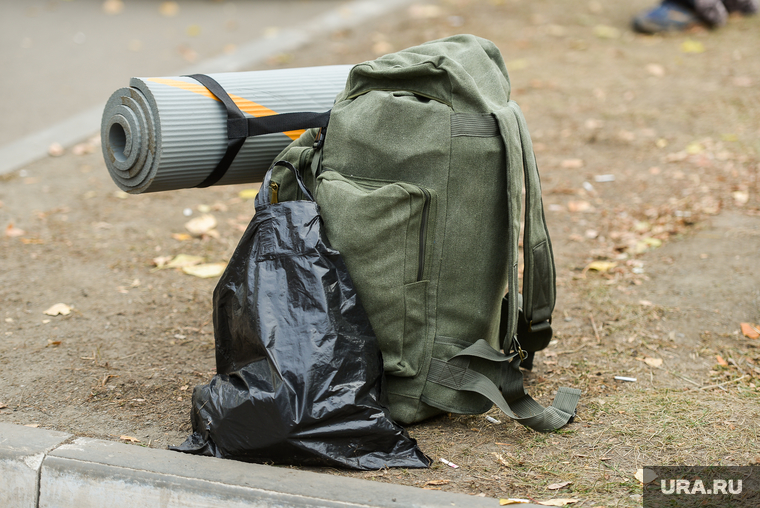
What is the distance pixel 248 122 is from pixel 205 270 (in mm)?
1223

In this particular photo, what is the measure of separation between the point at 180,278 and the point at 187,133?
47.1 inches

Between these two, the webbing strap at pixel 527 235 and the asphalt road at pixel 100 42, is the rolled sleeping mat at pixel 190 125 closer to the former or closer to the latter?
the webbing strap at pixel 527 235

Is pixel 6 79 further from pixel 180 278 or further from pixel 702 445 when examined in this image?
pixel 702 445

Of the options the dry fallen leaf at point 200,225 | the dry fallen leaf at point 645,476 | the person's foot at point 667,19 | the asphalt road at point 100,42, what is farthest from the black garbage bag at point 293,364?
the person's foot at point 667,19

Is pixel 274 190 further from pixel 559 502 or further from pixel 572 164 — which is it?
pixel 572 164

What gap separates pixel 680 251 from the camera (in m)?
3.48

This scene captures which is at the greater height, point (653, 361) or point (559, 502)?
point (559, 502)

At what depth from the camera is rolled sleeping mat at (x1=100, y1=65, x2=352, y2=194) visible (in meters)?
2.26

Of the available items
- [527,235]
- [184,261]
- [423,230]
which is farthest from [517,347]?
[184,261]

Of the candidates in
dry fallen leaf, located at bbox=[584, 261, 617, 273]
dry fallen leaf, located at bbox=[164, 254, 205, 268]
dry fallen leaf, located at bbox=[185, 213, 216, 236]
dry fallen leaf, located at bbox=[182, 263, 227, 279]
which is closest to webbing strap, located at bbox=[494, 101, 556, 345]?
dry fallen leaf, located at bbox=[584, 261, 617, 273]

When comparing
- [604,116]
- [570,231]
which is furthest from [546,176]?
[604,116]

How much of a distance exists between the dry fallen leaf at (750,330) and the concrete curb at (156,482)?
1.44 metres

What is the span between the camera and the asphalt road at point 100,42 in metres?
5.57

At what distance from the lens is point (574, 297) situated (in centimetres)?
316
